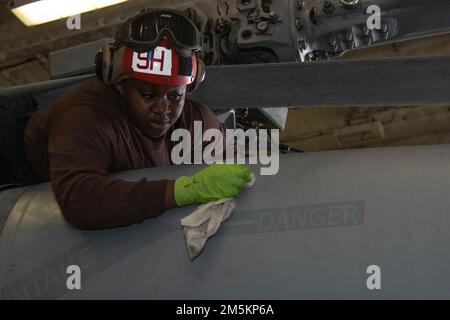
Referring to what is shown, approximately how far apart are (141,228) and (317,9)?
1.06 meters

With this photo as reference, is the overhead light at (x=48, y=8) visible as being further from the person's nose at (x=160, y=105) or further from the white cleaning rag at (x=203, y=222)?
the white cleaning rag at (x=203, y=222)

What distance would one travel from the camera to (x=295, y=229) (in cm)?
122

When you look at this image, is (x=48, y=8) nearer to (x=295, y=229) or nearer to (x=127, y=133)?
(x=127, y=133)

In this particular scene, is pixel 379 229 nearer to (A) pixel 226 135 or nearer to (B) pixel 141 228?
(B) pixel 141 228

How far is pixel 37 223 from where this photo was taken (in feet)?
4.87

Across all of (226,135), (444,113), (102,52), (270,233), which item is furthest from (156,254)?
(444,113)

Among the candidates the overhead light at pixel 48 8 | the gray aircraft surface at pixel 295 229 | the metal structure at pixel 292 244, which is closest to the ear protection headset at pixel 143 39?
the gray aircraft surface at pixel 295 229

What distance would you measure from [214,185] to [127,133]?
0.45 m

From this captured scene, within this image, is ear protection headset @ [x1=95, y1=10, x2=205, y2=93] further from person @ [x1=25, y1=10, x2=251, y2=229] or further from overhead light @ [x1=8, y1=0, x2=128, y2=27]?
overhead light @ [x1=8, y1=0, x2=128, y2=27]

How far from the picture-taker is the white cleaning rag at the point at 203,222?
1.25 meters

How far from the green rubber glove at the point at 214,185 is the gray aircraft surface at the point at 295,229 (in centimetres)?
4

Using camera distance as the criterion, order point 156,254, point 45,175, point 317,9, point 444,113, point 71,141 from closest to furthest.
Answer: point 156,254 → point 71,141 → point 45,175 → point 317,9 → point 444,113

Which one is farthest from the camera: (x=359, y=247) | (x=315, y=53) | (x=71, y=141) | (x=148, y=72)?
(x=315, y=53)

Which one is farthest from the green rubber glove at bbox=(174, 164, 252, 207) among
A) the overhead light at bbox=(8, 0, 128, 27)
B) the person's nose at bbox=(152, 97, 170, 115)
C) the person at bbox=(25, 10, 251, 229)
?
the overhead light at bbox=(8, 0, 128, 27)
